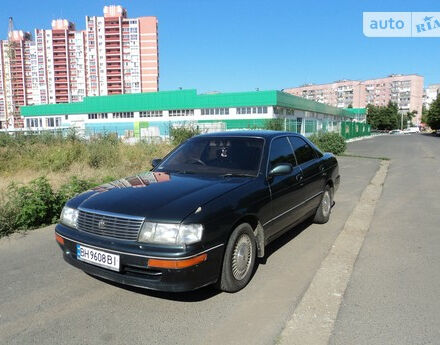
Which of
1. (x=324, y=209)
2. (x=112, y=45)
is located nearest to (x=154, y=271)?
(x=324, y=209)

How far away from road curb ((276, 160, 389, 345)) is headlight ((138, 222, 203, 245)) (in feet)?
3.41

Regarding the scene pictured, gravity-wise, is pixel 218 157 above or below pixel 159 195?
above

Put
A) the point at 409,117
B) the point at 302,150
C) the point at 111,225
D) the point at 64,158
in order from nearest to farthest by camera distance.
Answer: the point at 111,225 < the point at 302,150 < the point at 64,158 < the point at 409,117

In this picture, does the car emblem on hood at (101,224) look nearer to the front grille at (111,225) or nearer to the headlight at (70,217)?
the front grille at (111,225)

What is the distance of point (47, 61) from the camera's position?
103250mm

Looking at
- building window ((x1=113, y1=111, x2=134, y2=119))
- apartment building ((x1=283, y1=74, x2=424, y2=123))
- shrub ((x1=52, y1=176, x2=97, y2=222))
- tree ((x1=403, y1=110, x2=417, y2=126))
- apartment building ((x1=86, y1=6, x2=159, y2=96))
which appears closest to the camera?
shrub ((x1=52, y1=176, x2=97, y2=222))

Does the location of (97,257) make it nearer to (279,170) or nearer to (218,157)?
(218,157)

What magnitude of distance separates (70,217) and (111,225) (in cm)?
66

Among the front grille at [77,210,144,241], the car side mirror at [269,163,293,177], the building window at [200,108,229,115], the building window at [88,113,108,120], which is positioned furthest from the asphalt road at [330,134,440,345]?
the building window at [88,113,108,120]

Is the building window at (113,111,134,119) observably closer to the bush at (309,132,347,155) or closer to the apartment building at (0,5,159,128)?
the bush at (309,132,347,155)

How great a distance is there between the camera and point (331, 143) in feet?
75.2

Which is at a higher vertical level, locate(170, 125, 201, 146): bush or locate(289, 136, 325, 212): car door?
locate(170, 125, 201, 146): bush

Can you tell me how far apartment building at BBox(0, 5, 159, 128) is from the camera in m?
103

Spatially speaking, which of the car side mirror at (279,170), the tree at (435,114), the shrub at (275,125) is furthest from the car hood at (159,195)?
the tree at (435,114)
